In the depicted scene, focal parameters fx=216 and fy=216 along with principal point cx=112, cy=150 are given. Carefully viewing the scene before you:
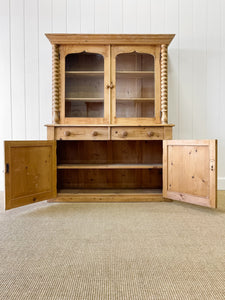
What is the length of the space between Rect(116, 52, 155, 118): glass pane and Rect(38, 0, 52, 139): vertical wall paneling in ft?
2.77

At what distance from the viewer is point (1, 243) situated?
1.21 meters

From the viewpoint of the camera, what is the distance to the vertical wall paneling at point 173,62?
2.44m

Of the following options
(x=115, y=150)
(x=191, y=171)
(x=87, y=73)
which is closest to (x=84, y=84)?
(x=87, y=73)

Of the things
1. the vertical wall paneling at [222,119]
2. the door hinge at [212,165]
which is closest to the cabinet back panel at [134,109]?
the door hinge at [212,165]

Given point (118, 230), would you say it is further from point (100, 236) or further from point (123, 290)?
point (123, 290)

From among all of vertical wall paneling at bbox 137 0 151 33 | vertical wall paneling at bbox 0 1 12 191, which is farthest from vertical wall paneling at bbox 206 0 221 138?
vertical wall paneling at bbox 0 1 12 191

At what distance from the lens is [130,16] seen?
2424 millimetres

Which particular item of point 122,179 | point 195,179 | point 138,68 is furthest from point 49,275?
point 138,68

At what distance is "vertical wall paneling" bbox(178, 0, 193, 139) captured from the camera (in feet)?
8.01

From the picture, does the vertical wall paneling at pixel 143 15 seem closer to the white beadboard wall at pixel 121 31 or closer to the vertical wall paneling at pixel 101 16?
the white beadboard wall at pixel 121 31

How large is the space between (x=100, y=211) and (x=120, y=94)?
3.63 ft

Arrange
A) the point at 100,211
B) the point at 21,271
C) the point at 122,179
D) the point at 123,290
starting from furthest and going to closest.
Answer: the point at 122,179 → the point at 100,211 → the point at 21,271 → the point at 123,290

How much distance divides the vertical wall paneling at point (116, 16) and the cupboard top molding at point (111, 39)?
50cm

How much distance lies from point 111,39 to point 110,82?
0.39 metres
